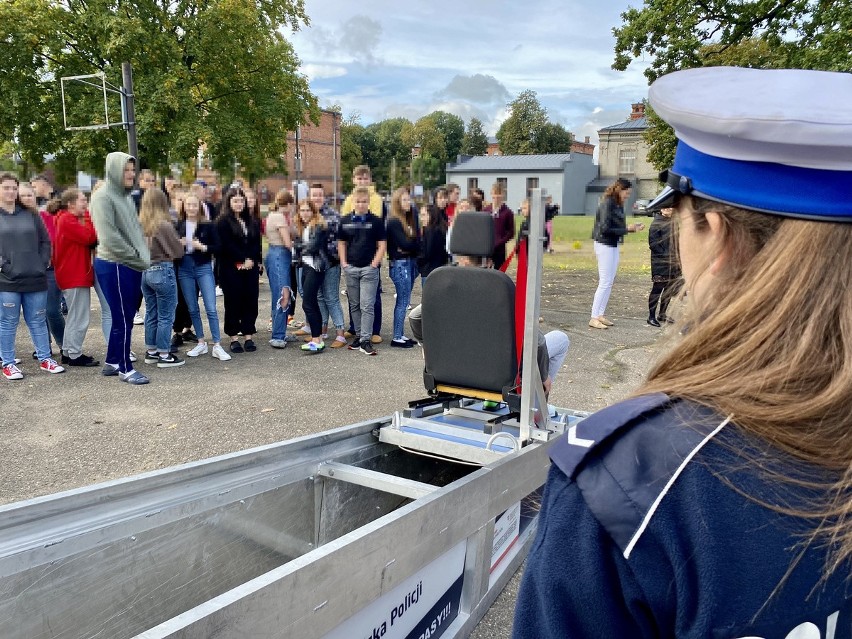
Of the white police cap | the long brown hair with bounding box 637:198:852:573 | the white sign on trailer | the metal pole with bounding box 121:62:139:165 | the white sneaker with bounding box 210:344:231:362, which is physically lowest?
the white sneaker with bounding box 210:344:231:362

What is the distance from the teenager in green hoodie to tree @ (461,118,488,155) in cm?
8402

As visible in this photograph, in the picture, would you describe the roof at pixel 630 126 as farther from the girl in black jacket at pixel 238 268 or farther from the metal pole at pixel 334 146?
the girl in black jacket at pixel 238 268

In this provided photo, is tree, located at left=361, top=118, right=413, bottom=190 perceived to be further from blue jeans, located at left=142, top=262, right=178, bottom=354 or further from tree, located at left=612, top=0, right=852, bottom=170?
blue jeans, located at left=142, top=262, right=178, bottom=354

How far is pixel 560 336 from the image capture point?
4.01m

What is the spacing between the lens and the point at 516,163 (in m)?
69.0

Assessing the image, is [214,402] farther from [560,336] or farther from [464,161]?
[464,161]

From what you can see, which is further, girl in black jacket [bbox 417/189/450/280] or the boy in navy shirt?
girl in black jacket [bbox 417/189/450/280]

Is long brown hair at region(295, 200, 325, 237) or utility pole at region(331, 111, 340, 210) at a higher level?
utility pole at region(331, 111, 340, 210)

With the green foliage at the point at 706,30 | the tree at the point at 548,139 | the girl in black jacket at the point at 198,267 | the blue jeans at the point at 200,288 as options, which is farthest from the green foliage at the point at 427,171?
the blue jeans at the point at 200,288

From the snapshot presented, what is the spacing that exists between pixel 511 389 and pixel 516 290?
53cm

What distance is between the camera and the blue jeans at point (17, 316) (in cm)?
591

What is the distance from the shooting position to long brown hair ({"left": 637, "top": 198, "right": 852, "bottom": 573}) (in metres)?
0.67

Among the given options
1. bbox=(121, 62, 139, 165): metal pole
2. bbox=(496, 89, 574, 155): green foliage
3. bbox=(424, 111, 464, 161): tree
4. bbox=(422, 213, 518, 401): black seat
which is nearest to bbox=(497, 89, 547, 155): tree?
bbox=(496, 89, 574, 155): green foliage

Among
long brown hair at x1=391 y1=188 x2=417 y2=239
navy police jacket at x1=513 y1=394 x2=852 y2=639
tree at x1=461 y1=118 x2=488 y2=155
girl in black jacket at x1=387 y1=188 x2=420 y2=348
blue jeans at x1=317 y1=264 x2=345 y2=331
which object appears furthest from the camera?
tree at x1=461 y1=118 x2=488 y2=155
